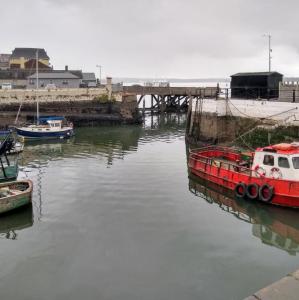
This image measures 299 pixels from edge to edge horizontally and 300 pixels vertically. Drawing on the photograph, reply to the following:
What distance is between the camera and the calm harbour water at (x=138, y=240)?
39.3 feet

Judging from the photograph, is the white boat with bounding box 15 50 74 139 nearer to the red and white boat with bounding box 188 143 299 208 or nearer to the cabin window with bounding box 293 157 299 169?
the red and white boat with bounding box 188 143 299 208

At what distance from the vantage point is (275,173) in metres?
18.4

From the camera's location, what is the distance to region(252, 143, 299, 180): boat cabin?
17844mm

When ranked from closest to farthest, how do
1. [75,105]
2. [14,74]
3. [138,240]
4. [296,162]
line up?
[138,240], [296,162], [75,105], [14,74]

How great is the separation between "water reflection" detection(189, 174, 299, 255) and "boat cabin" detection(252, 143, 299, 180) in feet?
4.65

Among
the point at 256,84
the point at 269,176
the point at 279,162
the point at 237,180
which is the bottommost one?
the point at 237,180

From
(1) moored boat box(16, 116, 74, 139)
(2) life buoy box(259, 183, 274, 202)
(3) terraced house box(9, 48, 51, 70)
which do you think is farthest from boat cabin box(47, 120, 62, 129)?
(3) terraced house box(9, 48, 51, 70)

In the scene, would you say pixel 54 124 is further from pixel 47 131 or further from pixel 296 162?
pixel 296 162

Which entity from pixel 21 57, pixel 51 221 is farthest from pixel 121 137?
pixel 21 57

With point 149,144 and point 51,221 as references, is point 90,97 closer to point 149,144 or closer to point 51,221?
point 149,144

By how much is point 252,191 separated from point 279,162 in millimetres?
1818

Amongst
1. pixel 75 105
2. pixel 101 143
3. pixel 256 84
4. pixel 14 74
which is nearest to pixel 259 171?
pixel 256 84

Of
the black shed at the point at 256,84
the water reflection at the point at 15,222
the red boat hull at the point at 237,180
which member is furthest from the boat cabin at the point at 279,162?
the black shed at the point at 256,84

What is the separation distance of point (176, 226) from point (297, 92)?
61.2ft
